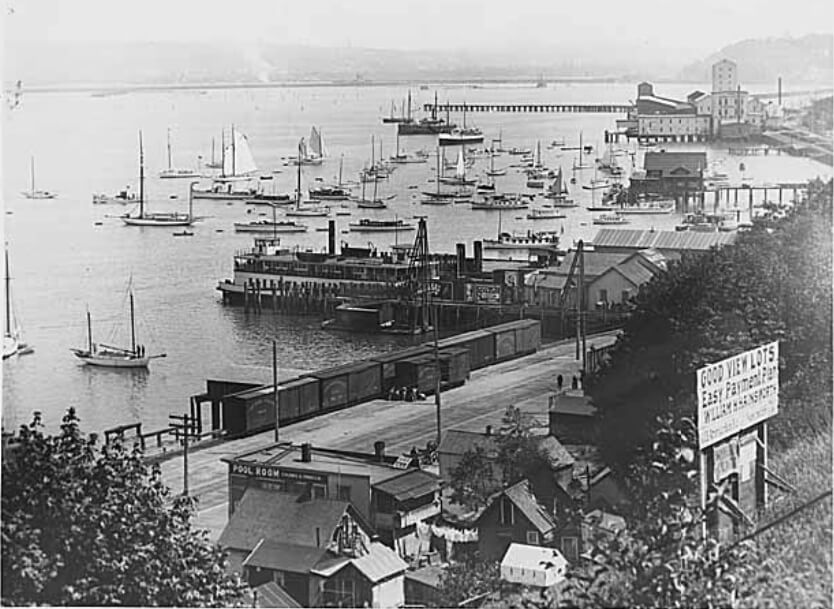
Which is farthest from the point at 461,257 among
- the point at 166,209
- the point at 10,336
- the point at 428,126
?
the point at 10,336

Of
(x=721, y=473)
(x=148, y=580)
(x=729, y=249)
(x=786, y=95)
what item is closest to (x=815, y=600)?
(x=721, y=473)

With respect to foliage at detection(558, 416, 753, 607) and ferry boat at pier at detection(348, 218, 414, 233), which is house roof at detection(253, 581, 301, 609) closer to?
foliage at detection(558, 416, 753, 607)

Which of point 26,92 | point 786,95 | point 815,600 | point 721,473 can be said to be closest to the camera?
point 815,600

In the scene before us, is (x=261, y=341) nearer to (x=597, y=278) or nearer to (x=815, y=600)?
(x=597, y=278)

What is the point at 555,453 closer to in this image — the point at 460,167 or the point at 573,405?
the point at 573,405

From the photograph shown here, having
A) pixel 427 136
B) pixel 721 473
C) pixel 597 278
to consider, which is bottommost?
pixel 721 473

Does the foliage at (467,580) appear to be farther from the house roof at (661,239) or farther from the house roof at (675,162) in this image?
the house roof at (675,162)

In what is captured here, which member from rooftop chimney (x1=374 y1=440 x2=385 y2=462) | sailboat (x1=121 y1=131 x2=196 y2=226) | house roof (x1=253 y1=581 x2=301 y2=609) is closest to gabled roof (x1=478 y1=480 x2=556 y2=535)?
rooftop chimney (x1=374 y1=440 x2=385 y2=462)
